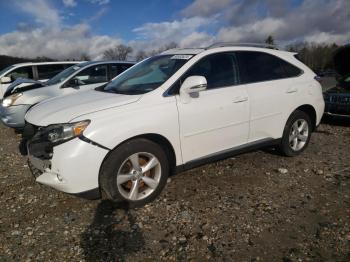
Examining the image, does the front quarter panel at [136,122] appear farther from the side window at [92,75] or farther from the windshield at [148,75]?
the side window at [92,75]

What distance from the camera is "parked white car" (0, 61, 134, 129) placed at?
6508mm

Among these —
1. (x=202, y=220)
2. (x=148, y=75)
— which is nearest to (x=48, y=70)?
(x=148, y=75)

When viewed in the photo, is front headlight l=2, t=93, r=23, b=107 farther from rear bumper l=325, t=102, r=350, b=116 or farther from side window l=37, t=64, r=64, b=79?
rear bumper l=325, t=102, r=350, b=116

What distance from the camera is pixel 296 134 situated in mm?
4816

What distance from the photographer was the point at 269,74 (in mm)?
4355

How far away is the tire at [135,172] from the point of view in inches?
122

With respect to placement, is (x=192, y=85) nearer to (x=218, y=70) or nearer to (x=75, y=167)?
(x=218, y=70)

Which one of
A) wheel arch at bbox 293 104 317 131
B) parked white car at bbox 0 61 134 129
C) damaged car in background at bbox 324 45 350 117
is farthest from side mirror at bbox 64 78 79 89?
damaged car in background at bbox 324 45 350 117

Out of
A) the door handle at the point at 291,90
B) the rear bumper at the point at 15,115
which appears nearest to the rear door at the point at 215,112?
the door handle at the point at 291,90

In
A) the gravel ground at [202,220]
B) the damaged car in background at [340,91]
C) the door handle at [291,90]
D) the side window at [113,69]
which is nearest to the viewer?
the gravel ground at [202,220]

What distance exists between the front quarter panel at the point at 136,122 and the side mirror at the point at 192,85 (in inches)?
5.6

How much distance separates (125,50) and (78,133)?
1402 inches

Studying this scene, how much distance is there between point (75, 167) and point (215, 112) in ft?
5.59

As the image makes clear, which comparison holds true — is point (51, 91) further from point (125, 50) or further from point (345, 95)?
point (125, 50)
